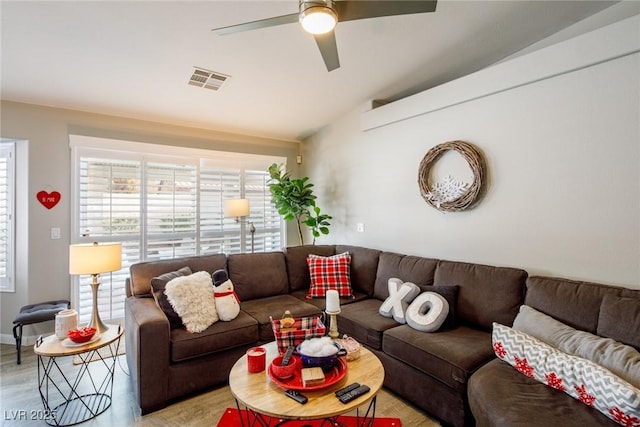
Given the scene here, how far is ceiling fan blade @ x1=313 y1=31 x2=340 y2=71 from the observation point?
1.94m

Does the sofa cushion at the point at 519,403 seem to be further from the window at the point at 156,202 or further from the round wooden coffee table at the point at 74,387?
the window at the point at 156,202

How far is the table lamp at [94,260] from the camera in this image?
2.19 m

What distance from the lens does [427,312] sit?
2396 millimetres

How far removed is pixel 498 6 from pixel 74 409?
4.16 meters

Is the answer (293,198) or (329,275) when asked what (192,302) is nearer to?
(329,275)

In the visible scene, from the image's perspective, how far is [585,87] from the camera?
2150mm

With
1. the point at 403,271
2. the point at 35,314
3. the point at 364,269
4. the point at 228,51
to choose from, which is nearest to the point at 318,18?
the point at 228,51

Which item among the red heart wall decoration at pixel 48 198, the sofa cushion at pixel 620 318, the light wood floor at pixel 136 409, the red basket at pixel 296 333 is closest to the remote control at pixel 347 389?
the red basket at pixel 296 333

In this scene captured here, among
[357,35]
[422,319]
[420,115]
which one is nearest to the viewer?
[422,319]

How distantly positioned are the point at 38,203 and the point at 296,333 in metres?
3.12

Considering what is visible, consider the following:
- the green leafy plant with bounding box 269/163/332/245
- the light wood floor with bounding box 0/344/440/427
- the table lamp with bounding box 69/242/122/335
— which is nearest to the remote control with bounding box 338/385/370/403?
the light wood floor with bounding box 0/344/440/427

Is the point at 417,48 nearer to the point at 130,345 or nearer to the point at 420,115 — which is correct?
the point at 420,115

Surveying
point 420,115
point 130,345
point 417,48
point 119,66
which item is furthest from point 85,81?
point 420,115

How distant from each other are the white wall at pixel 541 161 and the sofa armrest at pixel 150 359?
2.47m
